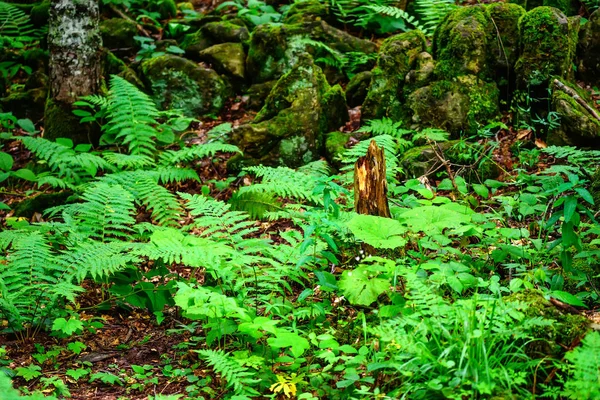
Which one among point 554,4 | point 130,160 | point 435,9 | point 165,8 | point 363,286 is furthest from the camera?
point 165,8

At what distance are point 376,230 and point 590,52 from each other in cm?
451

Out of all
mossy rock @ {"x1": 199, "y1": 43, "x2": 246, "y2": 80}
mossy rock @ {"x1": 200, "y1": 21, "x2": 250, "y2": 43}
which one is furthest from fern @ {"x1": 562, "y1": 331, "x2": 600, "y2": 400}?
mossy rock @ {"x1": 200, "y1": 21, "x2": 250, "y2": 43}

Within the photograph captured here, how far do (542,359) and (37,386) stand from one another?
2825mm

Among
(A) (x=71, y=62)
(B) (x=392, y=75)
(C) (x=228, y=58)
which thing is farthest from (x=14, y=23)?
(B) (x=392, y=75)

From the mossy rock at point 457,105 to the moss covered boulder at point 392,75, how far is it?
30cm

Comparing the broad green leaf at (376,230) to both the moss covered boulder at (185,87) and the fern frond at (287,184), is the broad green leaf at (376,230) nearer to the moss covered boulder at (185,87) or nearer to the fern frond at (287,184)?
the fern frond at (287,184)

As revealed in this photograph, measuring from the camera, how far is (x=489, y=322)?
116 inches

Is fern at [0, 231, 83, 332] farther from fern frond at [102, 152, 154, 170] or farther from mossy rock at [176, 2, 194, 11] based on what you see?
mossy rock at [176, 2, 194, 11]

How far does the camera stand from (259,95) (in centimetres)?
772

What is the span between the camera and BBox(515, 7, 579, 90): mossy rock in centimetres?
598

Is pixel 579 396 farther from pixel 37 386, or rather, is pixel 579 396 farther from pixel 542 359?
pixel 37 386

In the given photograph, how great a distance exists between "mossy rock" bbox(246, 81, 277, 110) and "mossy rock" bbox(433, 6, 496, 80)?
2345 mm

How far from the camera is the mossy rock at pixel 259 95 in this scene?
7.70 m

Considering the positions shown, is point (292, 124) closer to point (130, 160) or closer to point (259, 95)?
point (259, 95)
